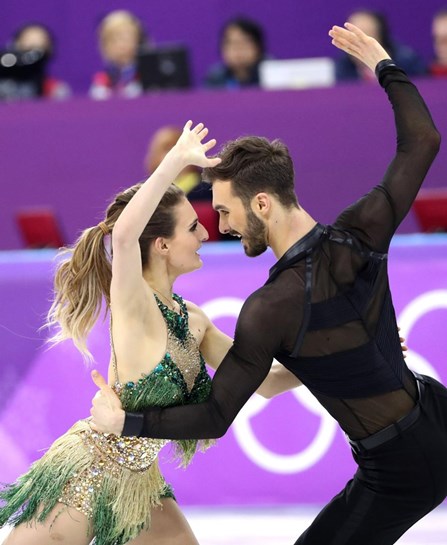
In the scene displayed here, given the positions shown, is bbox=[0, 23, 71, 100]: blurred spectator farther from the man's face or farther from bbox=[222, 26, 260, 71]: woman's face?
the man's face

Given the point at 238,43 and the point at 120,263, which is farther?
the point at 238,43

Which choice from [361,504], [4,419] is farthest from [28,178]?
[361,504]

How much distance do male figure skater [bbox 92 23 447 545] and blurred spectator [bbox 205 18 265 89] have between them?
505 cm

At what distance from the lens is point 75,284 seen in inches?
147

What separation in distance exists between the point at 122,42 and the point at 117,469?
572 cm

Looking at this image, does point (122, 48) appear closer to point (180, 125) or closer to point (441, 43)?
point (180, 125)

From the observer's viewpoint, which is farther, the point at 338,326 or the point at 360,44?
the point at 360,44

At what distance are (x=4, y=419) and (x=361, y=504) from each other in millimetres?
2731

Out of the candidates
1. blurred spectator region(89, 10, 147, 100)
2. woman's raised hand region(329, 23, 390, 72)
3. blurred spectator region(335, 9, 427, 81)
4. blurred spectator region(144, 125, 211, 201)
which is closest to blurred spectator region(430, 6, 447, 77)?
blurred spectator region(335, 9, 427, 81)

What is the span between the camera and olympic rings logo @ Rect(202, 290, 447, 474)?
5477 millimetres

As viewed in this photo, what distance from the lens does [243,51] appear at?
8.52m

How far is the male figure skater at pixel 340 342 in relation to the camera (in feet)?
10.9

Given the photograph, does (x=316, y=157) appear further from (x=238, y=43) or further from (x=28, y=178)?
(x=28, y=178)

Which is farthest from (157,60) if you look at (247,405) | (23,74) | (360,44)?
(360,44)
